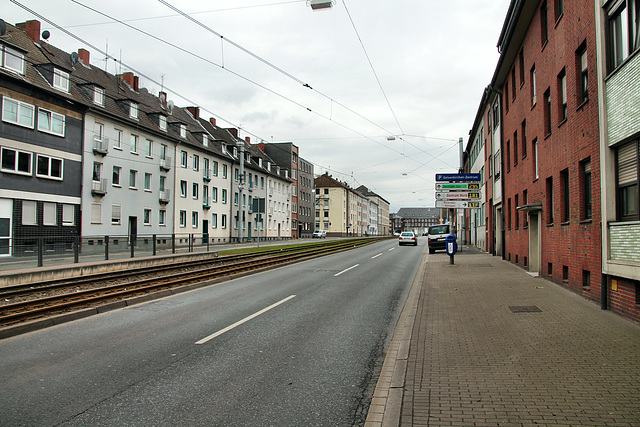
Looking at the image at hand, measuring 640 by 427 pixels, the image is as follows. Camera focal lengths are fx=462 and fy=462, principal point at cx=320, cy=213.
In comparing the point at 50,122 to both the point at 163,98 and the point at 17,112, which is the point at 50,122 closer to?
the point at 17,112

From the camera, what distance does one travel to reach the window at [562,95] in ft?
40.5

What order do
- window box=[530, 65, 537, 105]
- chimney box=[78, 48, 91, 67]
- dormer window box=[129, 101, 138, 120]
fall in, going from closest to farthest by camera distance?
window box=[530, 65, 537, 105], dormer window box=[129, 101, 138, 120], chimney box=[78, 48, 91, 67]

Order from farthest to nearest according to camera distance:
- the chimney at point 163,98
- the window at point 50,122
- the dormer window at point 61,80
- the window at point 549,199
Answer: the chimney at point 163,98 < the dormer window at point 61,80 < the window at point 50,122 < the window at point 549,199

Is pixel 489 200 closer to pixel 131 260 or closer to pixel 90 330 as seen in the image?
pixel 131 260

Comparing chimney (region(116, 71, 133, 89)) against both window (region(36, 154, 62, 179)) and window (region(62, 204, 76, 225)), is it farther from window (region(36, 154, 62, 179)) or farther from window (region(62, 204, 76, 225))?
window (region(62, 204, 76, 225))

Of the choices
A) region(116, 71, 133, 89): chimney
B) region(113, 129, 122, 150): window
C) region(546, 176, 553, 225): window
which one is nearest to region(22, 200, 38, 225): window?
region(113, 129, 122, 150): window

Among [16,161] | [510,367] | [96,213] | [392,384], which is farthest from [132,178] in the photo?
[510,367]

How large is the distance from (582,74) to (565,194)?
10.3 ft

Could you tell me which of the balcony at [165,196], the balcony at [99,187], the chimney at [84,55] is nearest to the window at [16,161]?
the balcony at [99,187]

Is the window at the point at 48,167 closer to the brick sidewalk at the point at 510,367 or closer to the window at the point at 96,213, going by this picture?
the window at the point at 96,213

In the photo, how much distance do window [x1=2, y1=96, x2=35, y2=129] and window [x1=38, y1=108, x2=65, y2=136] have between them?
60cm

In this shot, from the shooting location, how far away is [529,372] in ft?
16.6

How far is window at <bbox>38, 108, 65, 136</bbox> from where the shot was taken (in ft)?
90.0

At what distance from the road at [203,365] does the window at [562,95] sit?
7031 mm
